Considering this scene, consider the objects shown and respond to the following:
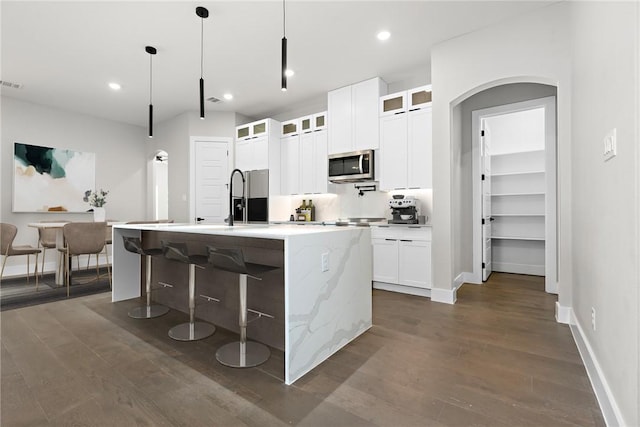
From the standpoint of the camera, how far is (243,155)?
6043mm

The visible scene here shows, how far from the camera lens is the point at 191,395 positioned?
1797 mm

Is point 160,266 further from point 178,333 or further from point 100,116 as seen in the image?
point 100,116

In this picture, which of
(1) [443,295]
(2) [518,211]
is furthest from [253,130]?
(2) [518,211]

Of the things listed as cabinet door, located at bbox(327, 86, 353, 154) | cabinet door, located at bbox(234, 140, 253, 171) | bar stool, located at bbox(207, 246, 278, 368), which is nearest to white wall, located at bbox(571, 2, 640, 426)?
bar stool, located at bbox(207, 246, 278, 368)

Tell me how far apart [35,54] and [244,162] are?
3162 millimetres

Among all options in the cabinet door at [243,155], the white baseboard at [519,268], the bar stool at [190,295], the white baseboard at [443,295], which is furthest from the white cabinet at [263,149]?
the white baseboard at [519,268]

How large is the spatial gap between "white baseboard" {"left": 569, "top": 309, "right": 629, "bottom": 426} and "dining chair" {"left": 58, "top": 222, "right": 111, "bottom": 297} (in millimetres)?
5368

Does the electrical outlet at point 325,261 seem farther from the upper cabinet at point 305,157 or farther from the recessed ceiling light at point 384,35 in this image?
the upper cabinet at point 305,157

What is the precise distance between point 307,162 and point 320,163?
0.29m

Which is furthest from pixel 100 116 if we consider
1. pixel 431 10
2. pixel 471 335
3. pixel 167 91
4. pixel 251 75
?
pixel 471 335

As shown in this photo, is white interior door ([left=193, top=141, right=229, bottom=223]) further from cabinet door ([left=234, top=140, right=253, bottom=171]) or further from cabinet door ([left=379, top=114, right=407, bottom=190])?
cabinet door ([left=379, top=114, right=407, bottom=190])

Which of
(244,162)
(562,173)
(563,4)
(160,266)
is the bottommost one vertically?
(160,266)

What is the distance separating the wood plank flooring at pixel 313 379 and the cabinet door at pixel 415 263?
0.82 m

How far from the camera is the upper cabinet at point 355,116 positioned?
4520mm
